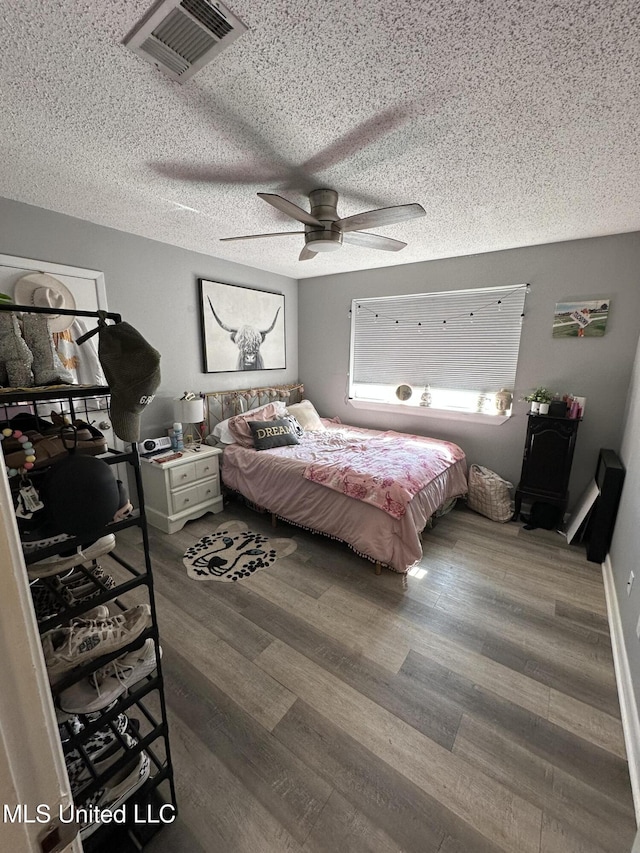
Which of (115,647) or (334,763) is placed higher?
(115,647)

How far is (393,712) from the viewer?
155 centimetres

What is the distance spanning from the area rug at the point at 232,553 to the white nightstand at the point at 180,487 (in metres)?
0.29

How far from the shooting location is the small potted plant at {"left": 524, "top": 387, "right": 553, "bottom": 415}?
2.96 meters

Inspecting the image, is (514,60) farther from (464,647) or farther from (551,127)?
(464,647)

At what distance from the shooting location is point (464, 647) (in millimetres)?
1879

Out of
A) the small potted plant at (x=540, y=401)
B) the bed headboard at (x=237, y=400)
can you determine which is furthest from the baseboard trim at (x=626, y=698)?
the bed headboard at (x=237, y=400)

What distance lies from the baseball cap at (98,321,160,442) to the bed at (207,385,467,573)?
1.82 m

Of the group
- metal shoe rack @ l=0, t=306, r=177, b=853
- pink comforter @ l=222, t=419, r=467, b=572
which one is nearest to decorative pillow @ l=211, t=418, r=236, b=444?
pink comforter @ l=222, t=419, r=467, b=572

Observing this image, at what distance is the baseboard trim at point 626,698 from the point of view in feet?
4.24

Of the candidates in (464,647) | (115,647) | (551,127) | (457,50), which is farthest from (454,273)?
(115,647)

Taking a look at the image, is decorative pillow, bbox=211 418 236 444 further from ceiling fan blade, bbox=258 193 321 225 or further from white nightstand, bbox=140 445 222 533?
ceiling fan blade, bbox=258 193 321 225

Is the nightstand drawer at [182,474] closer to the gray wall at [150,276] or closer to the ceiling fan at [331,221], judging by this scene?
the gray wall at [150,276]

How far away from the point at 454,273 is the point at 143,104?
2954 millimetres

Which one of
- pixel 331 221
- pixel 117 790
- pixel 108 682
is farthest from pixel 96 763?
pixel 331 221
